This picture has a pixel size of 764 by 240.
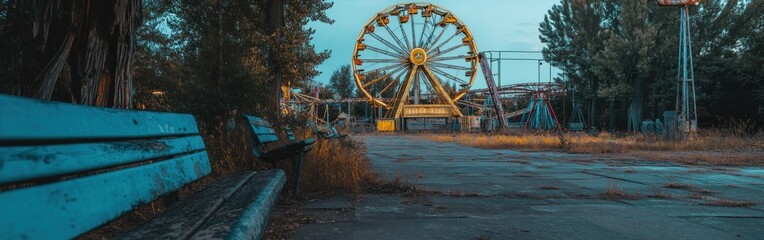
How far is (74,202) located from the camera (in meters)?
1.44

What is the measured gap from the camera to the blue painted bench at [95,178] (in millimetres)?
1247

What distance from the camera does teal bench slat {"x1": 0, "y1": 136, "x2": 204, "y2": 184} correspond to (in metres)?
1.22

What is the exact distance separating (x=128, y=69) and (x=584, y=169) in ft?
21.6

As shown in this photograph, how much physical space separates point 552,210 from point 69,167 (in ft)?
11.7

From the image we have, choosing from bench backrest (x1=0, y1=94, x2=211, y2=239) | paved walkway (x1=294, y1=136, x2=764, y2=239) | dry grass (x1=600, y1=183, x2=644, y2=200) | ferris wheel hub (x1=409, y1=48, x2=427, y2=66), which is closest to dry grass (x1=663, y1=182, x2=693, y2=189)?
paved walkway (x1=294, y1=136, x2=764, y2=239)

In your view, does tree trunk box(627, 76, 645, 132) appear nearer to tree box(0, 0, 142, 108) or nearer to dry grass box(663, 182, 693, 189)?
dry grass box(663, 182, 693, 189)

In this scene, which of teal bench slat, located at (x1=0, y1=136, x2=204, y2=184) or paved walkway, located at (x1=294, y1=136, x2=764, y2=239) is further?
paved walkway, located at (x1=294, y1=136, x2=764, y2=239)

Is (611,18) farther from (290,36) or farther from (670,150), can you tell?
(290,36)

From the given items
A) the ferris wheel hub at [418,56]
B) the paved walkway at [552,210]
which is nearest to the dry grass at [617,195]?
the paved walkway at [552,210]

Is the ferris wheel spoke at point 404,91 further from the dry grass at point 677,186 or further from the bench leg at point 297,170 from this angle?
the bench leg at point 297,170

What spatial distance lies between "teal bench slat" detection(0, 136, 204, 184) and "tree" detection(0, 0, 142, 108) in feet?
4.03

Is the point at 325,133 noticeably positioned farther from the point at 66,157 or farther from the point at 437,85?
the point at 437,85

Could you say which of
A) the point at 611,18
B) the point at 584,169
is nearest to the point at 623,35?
the point at 611,18

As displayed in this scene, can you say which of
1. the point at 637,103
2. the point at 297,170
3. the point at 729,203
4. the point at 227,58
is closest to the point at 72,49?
the point at 297,170
